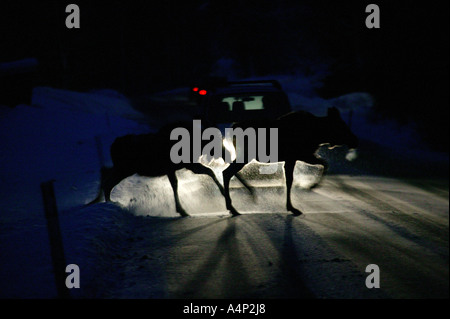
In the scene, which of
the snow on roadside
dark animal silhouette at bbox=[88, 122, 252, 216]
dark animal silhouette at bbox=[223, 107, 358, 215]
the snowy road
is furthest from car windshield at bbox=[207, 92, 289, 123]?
the snow on roadside

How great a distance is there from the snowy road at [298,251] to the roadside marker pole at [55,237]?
473 mm

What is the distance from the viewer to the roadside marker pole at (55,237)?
3.05 m

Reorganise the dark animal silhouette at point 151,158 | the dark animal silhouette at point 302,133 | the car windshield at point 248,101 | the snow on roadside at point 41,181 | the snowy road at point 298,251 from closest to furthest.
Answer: the snowy road at point 298,251 < the snow on roadside at point 41,181 < the dark animal silhouette at point 302,133 < the dark animal silhouette at point 151,158 < the car windshield at point 248,101

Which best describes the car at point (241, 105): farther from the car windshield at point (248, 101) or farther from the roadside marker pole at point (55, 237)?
the roadside marker pole at point (55, 237)

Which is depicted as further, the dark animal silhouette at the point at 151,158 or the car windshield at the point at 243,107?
the car windshield at the point at 243,107

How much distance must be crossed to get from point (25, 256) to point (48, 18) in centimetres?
3659

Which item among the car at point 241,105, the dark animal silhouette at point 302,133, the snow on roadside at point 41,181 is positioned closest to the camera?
the snow on roadside at point 41,181

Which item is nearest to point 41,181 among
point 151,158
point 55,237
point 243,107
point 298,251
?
point 151,158

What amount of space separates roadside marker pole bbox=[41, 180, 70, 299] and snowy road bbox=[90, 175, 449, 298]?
1.55ft

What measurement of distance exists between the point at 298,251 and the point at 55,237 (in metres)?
2.60

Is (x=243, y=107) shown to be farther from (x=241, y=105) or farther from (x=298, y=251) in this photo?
(x=298, y=251)

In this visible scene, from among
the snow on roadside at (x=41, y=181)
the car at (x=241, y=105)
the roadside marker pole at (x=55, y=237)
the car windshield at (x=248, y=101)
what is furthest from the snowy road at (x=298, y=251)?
the car windshield at (x=248, y=101)

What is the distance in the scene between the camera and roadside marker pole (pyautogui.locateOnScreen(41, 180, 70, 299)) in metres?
3.05

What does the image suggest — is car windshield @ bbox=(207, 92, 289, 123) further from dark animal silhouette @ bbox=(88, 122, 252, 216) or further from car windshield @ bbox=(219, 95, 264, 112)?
dark animal silhouette @ bbox=(88, 122, 252, 216)
